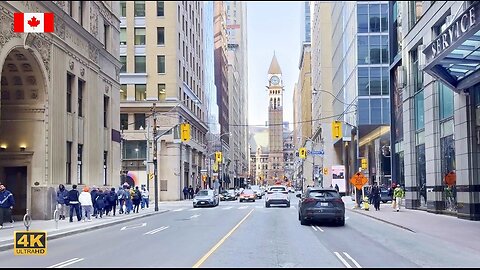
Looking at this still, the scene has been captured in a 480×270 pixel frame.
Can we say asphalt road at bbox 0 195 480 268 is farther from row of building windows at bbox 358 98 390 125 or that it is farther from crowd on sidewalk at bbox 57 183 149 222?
row of building windows at bbox 358 98 390 125

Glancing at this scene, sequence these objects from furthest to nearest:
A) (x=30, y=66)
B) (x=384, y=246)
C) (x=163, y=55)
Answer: (x=163, y=55) → (x=30, y=66) → (x=384, y=246)

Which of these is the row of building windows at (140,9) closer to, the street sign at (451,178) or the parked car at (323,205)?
the street sign at (451,178)

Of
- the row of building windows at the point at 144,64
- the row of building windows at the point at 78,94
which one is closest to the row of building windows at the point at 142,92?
the row of building windows at the point at 144,64

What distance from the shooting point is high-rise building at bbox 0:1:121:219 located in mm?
29938

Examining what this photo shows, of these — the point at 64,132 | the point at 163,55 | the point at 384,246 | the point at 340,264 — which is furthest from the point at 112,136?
the point at 340,264

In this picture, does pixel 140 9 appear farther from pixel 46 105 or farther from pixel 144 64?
pixel 46 105

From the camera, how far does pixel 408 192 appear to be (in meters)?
38.9

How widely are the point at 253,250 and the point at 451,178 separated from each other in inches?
699

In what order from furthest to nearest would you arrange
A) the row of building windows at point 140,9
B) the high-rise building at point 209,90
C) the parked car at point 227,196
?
the high-rise building at point 209,90 → the parked car at point 227,196 → the row of building windows at point 140,9

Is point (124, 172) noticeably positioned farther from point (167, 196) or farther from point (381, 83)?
point (381, 83)

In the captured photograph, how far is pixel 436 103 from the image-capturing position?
3256cm

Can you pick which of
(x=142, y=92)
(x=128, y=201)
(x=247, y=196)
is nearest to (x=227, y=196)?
(x=247, y=196)

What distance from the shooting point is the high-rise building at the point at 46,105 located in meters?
29.9

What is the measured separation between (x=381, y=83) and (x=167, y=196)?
89.0 ft
